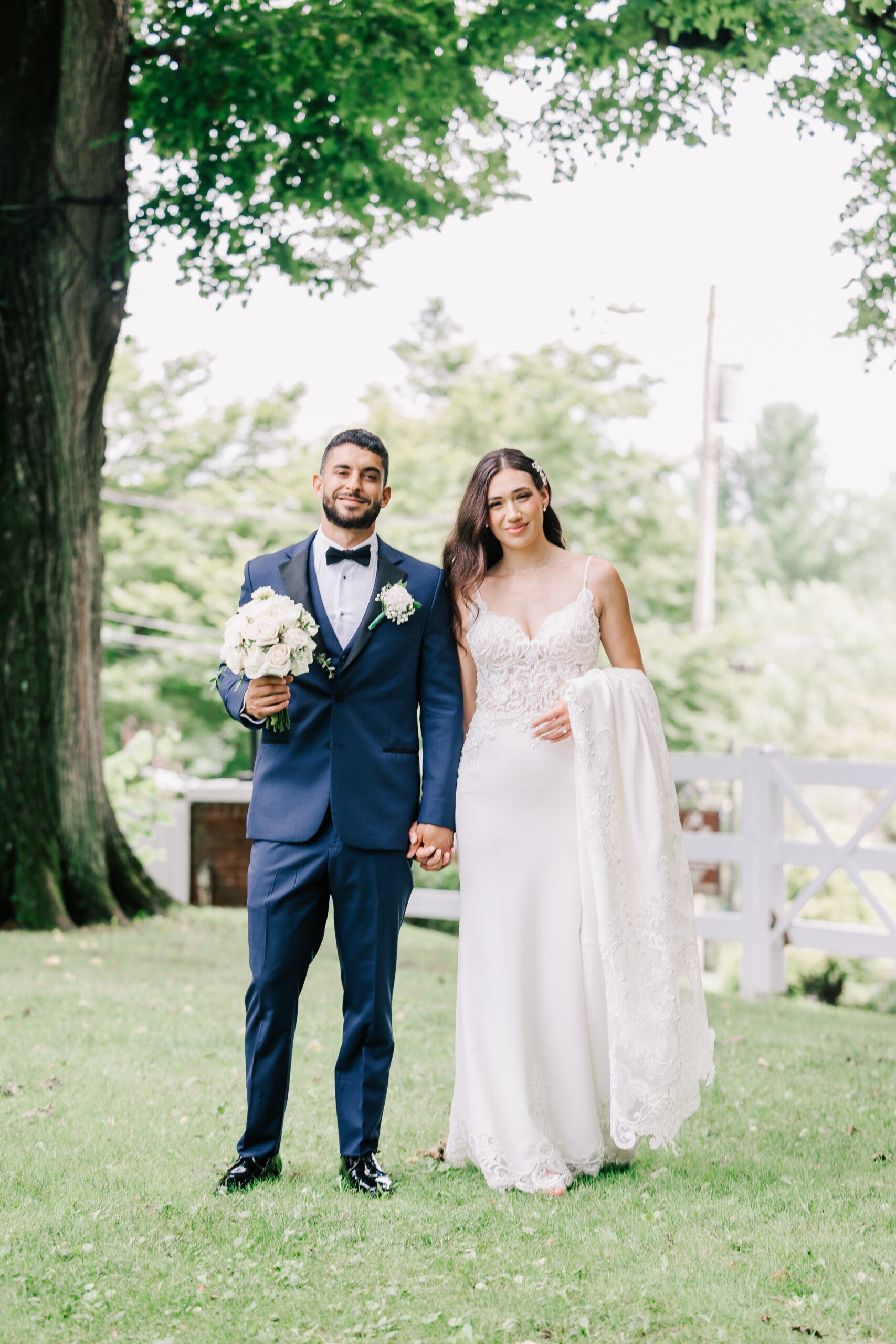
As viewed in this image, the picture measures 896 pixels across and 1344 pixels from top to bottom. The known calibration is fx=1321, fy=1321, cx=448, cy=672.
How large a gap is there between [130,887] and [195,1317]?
777cm

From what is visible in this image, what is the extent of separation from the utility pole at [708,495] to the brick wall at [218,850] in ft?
35.7

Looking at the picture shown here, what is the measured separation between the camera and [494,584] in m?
4.95

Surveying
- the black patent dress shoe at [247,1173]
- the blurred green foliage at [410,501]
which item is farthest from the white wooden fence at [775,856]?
the blurred green foliage at [410,501]

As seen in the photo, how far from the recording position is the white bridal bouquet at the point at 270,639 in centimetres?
399

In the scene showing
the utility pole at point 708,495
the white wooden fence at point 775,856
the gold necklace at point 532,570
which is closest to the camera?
the gold necklace at point 532,570

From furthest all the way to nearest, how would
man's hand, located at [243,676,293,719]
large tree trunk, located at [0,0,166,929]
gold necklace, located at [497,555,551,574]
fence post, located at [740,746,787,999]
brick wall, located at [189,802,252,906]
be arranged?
brick wall, located at [189,802,252,906], large tree trunk, located at [0,0,166,929], fence post, located at [740,746,787,999], gold necklace, located at [497,555,551,574], man's hand, located at [243,676,293,719]

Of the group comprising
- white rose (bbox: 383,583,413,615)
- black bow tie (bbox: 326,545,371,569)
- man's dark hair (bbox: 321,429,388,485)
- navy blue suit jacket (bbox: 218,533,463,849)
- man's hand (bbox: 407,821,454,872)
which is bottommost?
man's hand (bbox: 407,821,454,872)

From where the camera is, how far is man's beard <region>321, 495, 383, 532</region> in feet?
14.3

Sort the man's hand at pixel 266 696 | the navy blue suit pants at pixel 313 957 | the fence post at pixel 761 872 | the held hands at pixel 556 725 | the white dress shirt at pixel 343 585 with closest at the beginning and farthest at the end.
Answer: the man's hand at pixel 266 696, the navy blue suit pants at pixel 313 957, the white dress shirt at pixel 343 585, the held hands at pixel 556 725, the fence post at pixel 761 872

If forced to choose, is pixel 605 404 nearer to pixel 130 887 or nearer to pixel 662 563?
pixel 662 563

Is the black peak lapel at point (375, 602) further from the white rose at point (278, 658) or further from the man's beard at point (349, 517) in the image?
the white rose at point (278, 658)

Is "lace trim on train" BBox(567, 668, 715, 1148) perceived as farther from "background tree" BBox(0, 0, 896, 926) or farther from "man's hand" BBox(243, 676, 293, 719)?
"background tree" BBox(0, 0, 896, 926)

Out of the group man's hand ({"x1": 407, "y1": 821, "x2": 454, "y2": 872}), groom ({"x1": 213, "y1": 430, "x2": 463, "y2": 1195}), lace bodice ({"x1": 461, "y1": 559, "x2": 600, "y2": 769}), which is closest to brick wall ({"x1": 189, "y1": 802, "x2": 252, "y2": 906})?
lace bodice ({"x1": 461, "y1": 559, "x2": 600, "y2": 769})

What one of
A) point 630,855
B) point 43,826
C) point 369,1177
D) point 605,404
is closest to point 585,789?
point 630,855
